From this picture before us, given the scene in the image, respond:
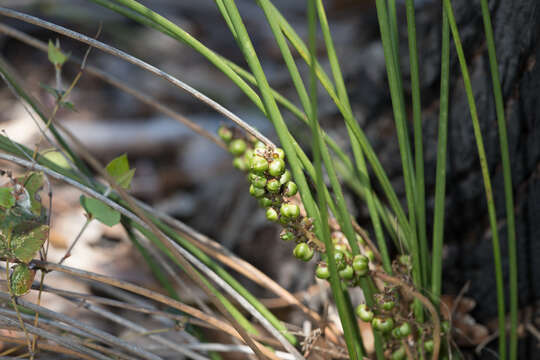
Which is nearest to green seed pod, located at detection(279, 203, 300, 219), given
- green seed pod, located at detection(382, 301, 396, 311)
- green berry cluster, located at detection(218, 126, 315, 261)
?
green berry cluster, located at detection(218, 126, 315, 261)

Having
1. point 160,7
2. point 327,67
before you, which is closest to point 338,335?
point 327,67

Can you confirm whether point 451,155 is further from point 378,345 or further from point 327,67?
point 327,67

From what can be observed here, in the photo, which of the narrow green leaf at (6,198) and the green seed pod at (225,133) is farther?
the green seed pod at (225,133)

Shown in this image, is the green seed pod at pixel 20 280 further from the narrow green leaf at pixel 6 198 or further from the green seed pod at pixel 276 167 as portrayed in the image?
the green seed pod at pixel 276 167

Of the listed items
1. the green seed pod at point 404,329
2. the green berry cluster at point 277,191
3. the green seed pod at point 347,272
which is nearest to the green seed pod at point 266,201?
the green berry cluster at point 277,191

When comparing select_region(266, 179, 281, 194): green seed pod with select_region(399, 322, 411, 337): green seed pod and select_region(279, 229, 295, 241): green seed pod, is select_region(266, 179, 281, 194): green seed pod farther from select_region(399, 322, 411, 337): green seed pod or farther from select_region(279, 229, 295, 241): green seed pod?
select_region(399, 322, 411, 337): green seed pod

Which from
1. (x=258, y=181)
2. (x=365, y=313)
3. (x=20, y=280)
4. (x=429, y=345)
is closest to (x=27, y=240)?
(x=20, y=280)
